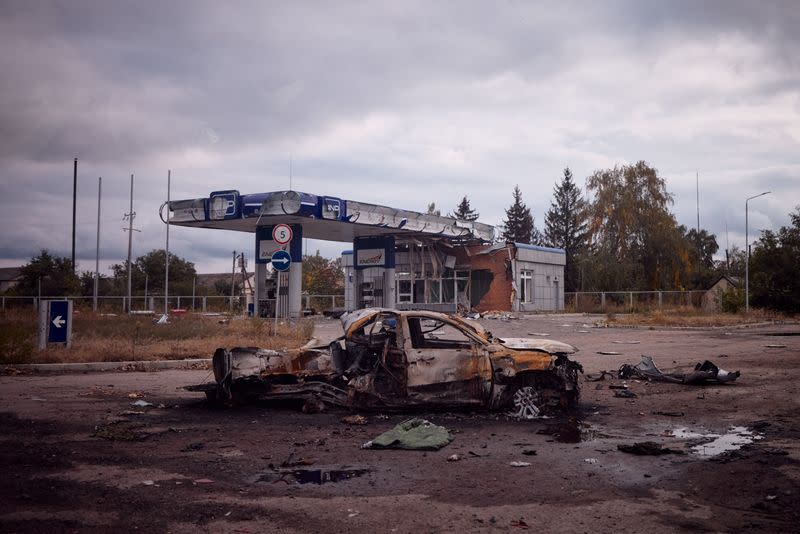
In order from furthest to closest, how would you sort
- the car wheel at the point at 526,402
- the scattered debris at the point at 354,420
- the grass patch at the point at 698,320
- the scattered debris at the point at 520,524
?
the grass patch at the point at 698,320, the car wheel at the point at 526,402, the scattered debris at the point at 354,420, the scattered debris at the point at 520,524

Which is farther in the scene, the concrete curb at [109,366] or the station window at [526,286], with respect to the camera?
the station window at [526,286]

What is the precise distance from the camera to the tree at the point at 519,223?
284ft

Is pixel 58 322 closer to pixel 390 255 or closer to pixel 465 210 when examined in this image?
pixel 390 255

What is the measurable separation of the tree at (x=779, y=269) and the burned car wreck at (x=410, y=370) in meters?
26.2

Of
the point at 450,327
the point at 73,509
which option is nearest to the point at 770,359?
the point at 450,327

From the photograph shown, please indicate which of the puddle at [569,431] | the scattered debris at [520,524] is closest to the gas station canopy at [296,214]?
the puddle at [569,431]

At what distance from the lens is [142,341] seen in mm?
18281

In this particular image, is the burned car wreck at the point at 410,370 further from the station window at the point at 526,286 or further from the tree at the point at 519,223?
the tree at the point at 519,223

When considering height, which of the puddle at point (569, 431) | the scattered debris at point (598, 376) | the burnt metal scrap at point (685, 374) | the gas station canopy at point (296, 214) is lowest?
the puddle at point (569, 431)

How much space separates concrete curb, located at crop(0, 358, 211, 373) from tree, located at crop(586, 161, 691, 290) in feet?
147

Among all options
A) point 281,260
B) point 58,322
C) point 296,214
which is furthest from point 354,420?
point 296,214

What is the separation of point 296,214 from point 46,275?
31185 millimetres

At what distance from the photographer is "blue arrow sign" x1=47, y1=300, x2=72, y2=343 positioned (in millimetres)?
16266

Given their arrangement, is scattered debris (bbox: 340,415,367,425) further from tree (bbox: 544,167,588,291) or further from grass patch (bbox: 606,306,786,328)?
tree (bbox: 544,167,588,291)
